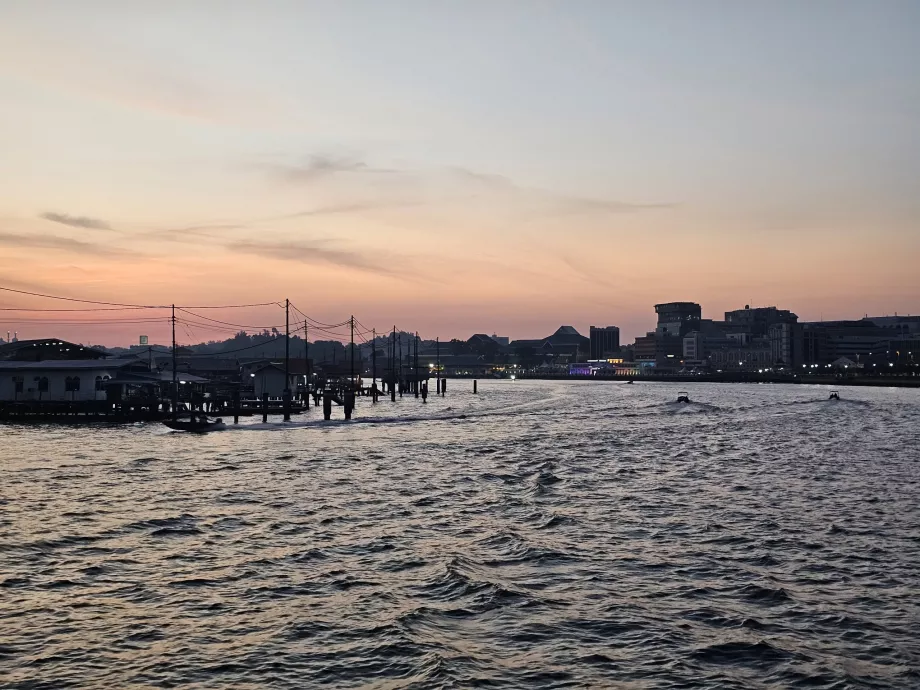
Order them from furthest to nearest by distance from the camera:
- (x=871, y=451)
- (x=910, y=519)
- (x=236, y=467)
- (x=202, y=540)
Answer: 1. (x=871, y=451)
2. (x=236, y=467)
3. (x=910, y=519)
4. (x=202, y=540)

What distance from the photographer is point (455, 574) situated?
2180 cm

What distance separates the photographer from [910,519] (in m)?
30.4

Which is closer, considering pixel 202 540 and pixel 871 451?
pixel 202 540

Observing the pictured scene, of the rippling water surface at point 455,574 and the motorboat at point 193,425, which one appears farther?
the motorboat at point 193,425

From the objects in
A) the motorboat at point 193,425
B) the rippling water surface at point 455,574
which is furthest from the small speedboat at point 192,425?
the rippling water surface at point 455,574

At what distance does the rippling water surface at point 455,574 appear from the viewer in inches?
609

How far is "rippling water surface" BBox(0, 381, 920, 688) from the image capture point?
609 inches

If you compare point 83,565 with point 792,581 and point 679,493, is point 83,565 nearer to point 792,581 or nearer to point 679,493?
point 792,581

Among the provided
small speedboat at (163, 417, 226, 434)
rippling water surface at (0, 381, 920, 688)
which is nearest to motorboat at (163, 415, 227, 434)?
small speedboat at (163, 417, 226, 434)

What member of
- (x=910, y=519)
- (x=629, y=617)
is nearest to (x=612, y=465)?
(x=910, y=519)

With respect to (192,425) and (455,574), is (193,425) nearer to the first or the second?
(192,425)

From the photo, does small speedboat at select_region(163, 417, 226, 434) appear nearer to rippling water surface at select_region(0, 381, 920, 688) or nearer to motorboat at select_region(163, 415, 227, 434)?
motorboat at select_region(163, 415, 227, 434)

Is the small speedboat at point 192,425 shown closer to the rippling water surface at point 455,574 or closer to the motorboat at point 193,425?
the motorboat at point 193,425

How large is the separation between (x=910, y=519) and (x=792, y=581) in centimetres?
1210
